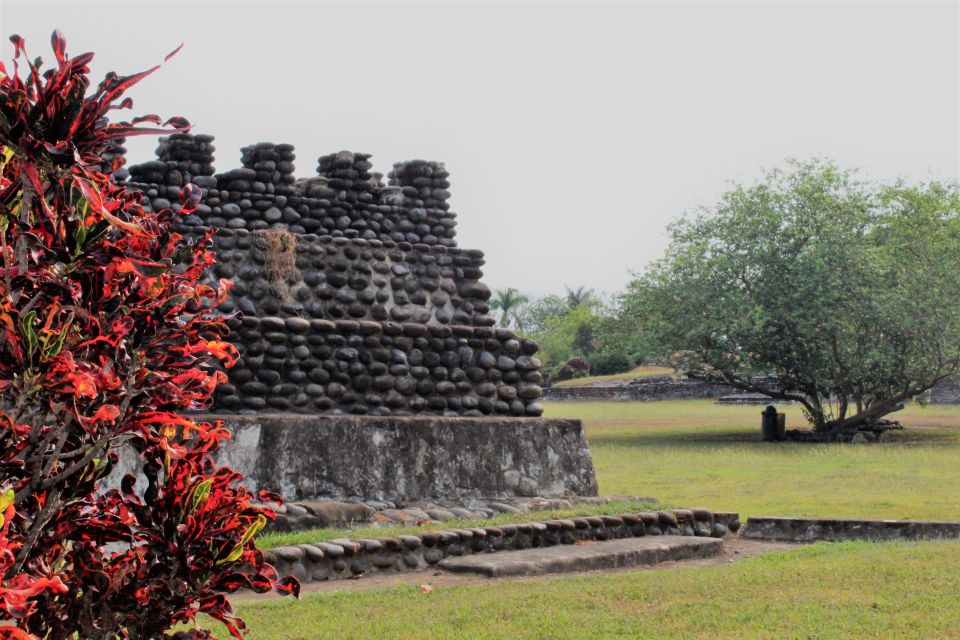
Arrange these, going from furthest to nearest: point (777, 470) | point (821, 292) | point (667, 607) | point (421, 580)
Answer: point (821, 292) → point (777, 470) → point (421, 580) → point (667, 607)

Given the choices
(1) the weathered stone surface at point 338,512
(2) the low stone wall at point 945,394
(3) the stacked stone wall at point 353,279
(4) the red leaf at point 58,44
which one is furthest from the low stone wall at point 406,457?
(2) the low stone wall at point 945,394

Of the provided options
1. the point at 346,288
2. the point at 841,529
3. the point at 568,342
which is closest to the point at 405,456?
the point at 346,288

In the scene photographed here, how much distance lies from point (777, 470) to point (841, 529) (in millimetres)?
8011

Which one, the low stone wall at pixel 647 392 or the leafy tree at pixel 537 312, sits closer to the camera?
the low stone wall at pixel 647 392

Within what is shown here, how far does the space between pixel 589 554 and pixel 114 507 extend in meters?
5.98

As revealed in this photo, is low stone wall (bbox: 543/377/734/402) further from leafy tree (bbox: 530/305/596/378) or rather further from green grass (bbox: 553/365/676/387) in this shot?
leafy tree (bbox: 530/305/596/378)

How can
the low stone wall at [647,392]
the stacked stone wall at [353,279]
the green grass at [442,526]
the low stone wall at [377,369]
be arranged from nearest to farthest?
the green grass at [442,526] < the low stone wall at [377,369] < the stacked stone wall at [353,279] < the low stone wall at [647,392]

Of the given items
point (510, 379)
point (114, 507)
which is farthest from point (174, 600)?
point (510, 379)

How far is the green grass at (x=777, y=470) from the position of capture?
42.9 ft

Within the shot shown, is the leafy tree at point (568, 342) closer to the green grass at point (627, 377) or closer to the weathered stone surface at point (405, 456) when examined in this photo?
the green grass at point (627, 377)

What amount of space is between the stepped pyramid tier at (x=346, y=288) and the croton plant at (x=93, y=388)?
7.56 m

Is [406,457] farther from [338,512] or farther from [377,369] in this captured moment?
[338,512]

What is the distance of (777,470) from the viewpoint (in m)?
18.1

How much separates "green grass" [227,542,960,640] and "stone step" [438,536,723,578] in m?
0.44
